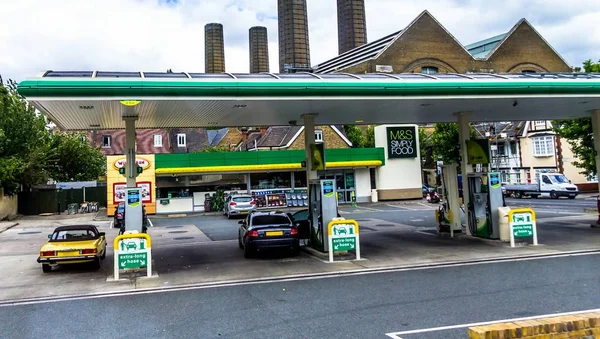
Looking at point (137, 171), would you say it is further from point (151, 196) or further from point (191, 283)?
point (151, 196)

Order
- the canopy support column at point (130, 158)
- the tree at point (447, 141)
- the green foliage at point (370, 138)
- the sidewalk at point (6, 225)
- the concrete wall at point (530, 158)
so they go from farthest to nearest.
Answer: the green foliage at point (370, 138)
the concrete wall at point (530, 158)
the tree at point (447, 141)
the sidewalk at point (6, 225)
the canopy support column at point (130, 158)

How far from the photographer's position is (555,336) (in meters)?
4.32

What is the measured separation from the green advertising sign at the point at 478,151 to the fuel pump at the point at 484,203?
17.9 inches

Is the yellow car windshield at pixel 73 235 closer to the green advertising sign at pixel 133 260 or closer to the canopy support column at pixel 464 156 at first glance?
the green advertising sign at pixel 133 260

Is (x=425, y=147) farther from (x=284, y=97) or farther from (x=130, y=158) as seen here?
(x=130, y=158)

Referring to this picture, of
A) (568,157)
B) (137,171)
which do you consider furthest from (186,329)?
(568,157)

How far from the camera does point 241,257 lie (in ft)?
47.7

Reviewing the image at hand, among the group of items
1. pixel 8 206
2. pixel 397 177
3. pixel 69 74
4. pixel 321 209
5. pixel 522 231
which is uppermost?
pixel 69 74

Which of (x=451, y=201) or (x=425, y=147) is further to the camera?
(x=425, y=147)

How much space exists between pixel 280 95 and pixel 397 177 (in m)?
29.9

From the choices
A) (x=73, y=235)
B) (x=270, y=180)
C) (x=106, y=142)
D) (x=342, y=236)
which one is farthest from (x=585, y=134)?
(x=106, y=142)

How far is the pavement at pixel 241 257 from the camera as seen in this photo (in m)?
11.2

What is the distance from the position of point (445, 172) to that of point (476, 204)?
6.44 feet

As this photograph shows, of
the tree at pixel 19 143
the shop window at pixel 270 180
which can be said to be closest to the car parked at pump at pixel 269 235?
the tree at pixel 19 143
